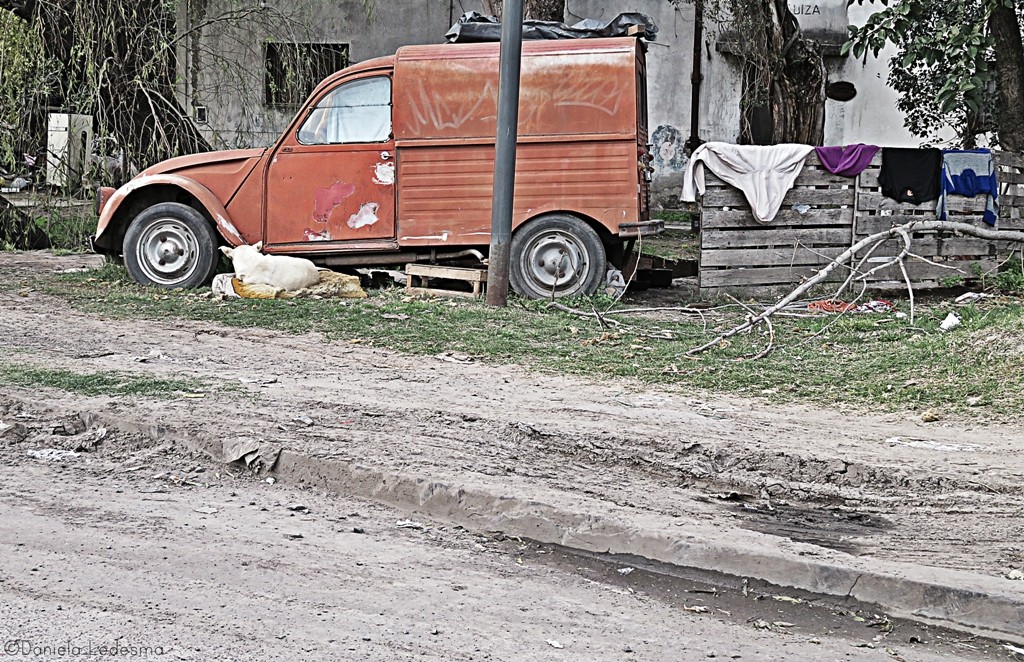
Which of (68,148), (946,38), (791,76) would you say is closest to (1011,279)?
(946,38)

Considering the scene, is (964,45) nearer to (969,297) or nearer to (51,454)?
(969,297)

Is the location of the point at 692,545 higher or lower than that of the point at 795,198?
lower

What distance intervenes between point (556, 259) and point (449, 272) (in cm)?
102

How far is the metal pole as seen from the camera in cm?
917

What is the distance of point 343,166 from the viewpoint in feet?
33.2

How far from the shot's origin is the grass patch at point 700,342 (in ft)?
22.2

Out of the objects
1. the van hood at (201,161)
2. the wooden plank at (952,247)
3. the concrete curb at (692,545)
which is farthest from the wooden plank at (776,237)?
the concrete curb at (692,545)

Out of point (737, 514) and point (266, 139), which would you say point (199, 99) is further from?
point (737, 514)

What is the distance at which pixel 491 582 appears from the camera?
3820mm

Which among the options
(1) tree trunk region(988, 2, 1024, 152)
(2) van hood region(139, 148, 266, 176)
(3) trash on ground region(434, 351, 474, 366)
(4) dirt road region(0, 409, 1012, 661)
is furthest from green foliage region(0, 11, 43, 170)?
(1) tree trunk region(988, 2, 1024, 152)

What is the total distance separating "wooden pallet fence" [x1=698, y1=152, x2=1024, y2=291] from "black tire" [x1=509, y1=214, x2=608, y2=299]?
55.6 inches

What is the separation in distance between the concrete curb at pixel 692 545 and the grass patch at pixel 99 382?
1.20 meters

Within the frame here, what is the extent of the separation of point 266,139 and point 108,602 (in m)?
15.2

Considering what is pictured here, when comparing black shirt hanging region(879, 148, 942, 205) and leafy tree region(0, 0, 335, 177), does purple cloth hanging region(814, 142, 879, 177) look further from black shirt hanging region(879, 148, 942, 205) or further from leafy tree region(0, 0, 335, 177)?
leafy tree region(0, 0, 335, 177)
